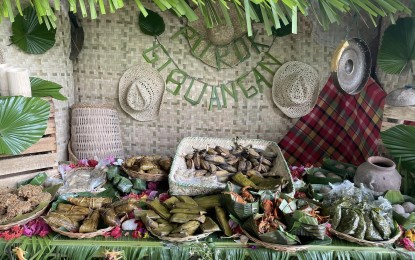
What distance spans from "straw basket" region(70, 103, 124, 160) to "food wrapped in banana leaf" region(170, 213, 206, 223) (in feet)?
3.99

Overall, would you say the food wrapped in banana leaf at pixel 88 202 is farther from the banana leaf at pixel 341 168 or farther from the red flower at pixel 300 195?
the banana leaf at pixel 341 168

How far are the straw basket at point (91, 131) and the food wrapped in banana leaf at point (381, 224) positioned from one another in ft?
6.33

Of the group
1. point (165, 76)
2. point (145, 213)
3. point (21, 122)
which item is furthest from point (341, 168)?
point (21, 122)

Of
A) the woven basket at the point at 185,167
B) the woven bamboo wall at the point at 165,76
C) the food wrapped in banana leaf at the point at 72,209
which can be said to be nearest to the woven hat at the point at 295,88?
the woven bamboo wall at the point at 165,76

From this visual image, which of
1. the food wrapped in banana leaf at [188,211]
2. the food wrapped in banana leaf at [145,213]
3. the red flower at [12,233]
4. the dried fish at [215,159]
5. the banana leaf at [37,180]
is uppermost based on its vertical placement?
the dried fish at [215,159]

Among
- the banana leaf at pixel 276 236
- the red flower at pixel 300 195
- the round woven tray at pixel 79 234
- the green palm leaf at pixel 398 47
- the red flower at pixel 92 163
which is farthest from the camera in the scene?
the red flower at pixel 92 163

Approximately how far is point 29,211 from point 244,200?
3.65 feet

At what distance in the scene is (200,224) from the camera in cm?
169

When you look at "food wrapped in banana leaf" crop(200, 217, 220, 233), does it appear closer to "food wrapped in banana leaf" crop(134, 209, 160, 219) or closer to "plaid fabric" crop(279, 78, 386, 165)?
"food wrapped in banana leaf" crop(134, 209, 160, 219)

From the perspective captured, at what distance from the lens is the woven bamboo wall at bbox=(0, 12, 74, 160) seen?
2.37 metres

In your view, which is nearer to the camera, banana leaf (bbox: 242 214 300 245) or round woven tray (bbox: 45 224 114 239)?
banana leaf (bbox: 242 214 300 245)

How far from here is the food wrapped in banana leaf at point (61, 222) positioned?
5.46ft

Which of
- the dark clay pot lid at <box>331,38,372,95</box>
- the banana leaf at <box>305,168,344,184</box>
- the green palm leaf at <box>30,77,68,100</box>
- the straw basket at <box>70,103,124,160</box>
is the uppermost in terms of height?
the dark clay pot lid at <box>331,38,372,95</box>

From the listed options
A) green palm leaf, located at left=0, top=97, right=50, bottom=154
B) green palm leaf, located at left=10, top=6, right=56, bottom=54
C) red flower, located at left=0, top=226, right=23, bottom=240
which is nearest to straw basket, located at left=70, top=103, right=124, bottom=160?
green palm leaf, located at left=10, top=6, right=56, bottom=54
